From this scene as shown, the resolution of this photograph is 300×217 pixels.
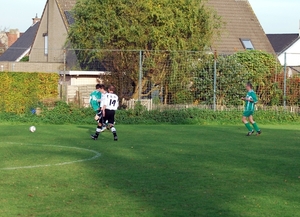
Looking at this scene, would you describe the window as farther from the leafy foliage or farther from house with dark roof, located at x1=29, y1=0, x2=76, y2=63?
the leafy foliage

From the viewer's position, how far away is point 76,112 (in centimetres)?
2864

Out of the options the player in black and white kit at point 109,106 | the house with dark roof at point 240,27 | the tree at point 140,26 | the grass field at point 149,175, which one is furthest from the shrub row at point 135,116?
the house with dark roof at point 240,27

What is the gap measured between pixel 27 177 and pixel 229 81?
19222 millimetres

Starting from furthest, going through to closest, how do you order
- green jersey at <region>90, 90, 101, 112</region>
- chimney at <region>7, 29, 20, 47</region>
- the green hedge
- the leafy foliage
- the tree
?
chimney at <region>7, 29, 20, 47</region> → the tree → the leafy foliage → the green hedge → green jersey at <region>90, 90, 101, 112</region>

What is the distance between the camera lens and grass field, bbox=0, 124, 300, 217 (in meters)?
9.52

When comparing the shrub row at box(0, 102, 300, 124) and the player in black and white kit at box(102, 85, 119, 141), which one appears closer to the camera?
the player in black and white kit at box(102, 85, 119, 141)

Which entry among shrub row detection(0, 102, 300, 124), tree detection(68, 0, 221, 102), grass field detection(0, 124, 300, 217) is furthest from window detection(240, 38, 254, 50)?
grass field detection(0, 124, 300, 217)

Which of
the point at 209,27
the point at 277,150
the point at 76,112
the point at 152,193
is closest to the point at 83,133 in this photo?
the point at 76,112

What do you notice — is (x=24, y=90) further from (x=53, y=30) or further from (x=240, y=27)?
(x=240, y=27)

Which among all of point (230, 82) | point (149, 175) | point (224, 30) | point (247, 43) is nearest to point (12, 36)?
point (247, 43)

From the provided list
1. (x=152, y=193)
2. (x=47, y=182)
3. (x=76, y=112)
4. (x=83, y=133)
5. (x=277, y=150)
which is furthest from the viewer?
(x=76, y=112)

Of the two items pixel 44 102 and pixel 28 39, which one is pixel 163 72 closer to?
pixel 44 102

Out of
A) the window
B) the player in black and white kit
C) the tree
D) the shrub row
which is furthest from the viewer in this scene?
the window

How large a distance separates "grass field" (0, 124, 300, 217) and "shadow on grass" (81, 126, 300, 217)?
16 mm
